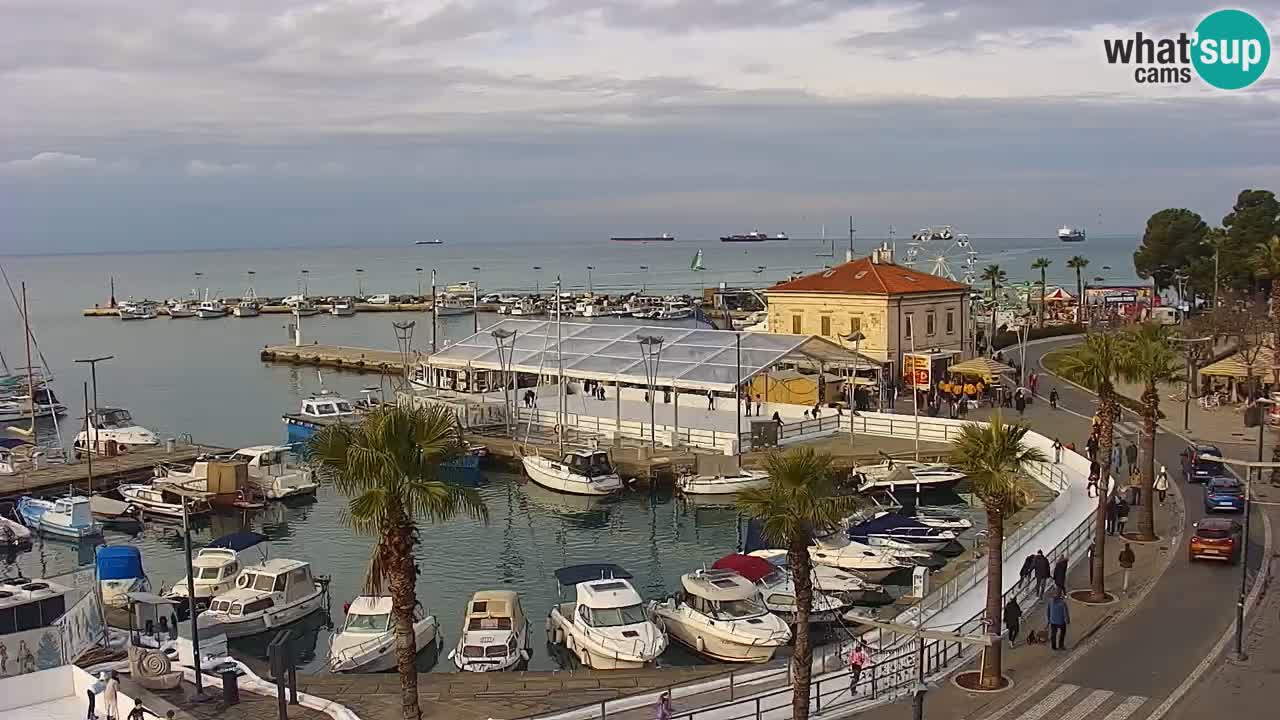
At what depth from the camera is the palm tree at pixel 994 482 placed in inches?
779

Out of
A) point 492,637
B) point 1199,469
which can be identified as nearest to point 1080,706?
point 492,637

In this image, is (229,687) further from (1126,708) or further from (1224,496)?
(1224,496)

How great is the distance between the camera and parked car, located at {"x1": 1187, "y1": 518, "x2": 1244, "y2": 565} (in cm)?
2723

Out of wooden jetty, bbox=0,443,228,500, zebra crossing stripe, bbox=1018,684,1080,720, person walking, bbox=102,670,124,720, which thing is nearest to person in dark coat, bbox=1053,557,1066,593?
zebra crossing stripe, bbox=1018,684,1080,720

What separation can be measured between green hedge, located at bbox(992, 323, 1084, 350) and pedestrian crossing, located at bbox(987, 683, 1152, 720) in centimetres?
5798

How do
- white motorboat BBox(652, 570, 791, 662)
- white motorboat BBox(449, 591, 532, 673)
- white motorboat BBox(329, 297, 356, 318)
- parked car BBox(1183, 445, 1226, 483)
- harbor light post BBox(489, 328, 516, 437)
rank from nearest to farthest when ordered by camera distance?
1. white motorboat BBox(449, 591, 532, 673)
2. white motorboat BBox(652, 570, 791, 662)
3. parked car BBox(1183, 445, 1226, 483)
4. harbor light post BBox(489, 328, 516, 437)
5. white motorboat BBox(329, 297, 356, 318)

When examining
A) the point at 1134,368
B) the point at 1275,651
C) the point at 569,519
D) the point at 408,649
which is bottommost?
the point at 569,519

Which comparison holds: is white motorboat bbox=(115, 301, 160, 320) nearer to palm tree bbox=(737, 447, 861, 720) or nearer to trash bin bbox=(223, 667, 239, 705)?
trash bin bbox=(223, 667, 239, 705)

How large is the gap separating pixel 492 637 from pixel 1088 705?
13271mm

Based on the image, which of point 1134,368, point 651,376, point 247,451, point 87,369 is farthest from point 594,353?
point 87,369

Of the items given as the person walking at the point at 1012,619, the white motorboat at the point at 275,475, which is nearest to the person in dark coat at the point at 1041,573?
the person walking at the point at 1012,619

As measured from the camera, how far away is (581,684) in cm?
2130

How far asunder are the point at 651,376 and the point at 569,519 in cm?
1002

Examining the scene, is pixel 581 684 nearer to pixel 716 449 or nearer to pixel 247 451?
pixel 716 449
